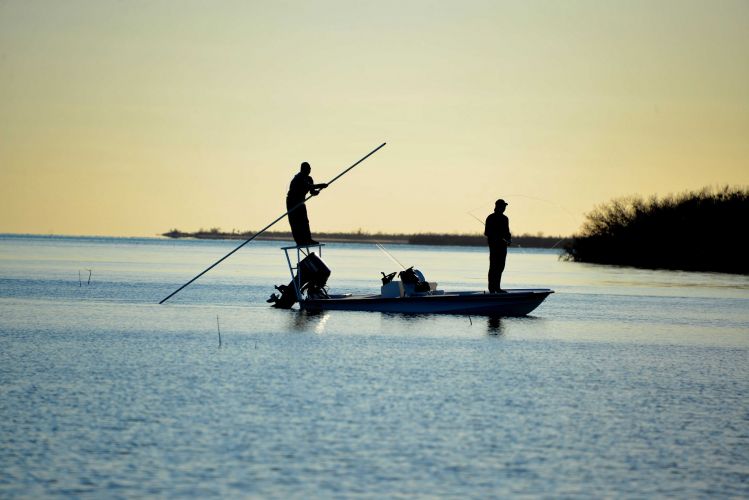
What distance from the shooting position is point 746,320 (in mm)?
31516

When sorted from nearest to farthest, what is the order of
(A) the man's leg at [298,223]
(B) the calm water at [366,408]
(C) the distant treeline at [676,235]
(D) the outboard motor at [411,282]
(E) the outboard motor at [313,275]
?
(B) the calm water at [366,408] < (A) the man's leg at [298,223] < (D) the outboard motor at [411,282] < (E) the outboard motor at [313,275] < (C) the distant treeline at [676,235]

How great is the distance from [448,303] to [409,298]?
0.95m

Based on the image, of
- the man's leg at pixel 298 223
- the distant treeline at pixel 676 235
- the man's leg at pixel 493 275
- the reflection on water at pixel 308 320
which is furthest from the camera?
the distant treeline at pixel 676 235

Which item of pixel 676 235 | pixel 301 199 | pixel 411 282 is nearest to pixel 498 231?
pixel 411 282

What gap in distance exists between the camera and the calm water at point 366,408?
32.8 feet

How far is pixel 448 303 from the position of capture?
86.2ft

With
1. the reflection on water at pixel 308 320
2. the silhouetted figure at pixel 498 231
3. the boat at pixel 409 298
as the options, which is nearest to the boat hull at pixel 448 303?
the boat at pixel 409 298

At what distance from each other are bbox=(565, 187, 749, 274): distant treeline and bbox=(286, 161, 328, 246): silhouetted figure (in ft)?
160

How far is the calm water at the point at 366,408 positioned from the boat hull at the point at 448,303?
35 centimetres

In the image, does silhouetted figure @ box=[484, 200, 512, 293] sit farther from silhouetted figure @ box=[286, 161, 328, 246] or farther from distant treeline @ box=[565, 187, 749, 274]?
distant treeline @ box=[565, 187, 749, 274]

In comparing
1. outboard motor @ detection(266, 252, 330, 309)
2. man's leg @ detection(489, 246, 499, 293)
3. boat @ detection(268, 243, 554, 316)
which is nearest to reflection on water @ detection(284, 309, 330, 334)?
boat @ detection(268, 243, 554, 316)

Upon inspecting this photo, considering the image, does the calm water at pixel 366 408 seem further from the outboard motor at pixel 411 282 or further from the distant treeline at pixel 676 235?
the distant treeline at pixel 676 235

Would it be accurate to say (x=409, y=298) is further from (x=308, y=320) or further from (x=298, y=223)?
(x=298, y=223)

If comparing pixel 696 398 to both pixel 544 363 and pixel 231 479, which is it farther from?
pixel 231 479
